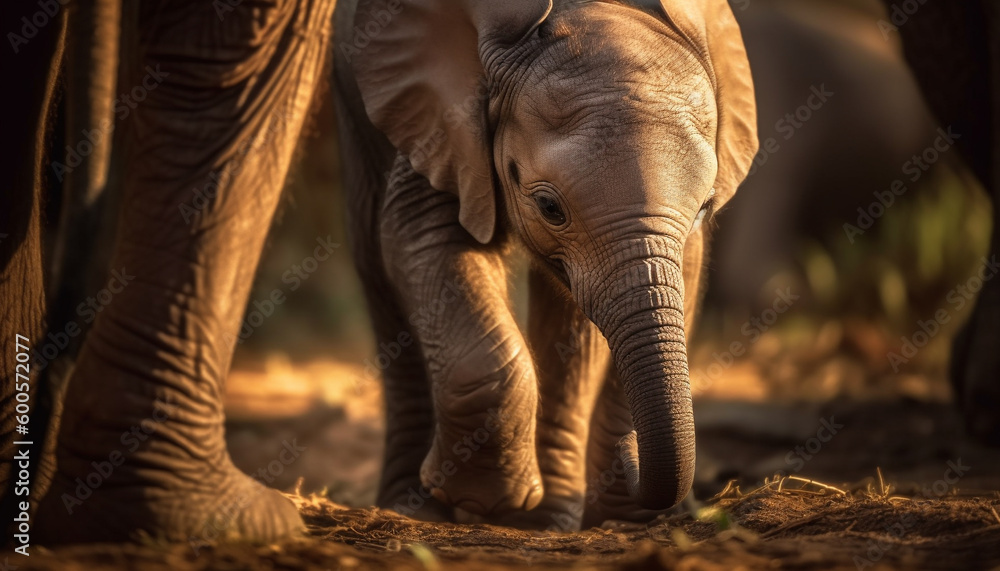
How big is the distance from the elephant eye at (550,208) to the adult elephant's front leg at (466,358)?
0.32 metres

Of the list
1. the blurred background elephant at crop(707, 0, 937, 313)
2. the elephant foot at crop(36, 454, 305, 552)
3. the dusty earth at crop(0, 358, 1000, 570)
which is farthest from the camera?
the blurred background elephant at crop(707, 0, 937, 313)

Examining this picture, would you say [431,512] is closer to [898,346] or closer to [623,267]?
[623,267]

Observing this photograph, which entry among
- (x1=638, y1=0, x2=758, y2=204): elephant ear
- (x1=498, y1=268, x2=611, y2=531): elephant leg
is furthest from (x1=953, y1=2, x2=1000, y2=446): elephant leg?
(x1=498, y1=268, x2=611, y2=531): elephant leg

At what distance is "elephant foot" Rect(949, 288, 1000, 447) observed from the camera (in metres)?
5.22

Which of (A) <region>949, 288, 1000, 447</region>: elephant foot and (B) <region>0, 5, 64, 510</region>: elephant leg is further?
(A) <region>949, 288, 1000, 447</region>: elephant foot

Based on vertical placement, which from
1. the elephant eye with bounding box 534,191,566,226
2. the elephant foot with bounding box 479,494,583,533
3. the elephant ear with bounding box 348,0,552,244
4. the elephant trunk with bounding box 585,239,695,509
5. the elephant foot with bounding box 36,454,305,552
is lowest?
the elephant foot with bounding box 36,454,305,552

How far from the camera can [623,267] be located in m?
3.14

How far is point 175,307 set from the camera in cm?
279

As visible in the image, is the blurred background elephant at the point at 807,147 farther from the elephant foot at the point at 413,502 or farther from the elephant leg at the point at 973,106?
the elephant foot at the point at 413,502

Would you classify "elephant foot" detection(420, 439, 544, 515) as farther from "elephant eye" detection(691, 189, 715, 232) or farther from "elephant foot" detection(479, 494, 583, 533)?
"elephant eye" detection(691, 189, 715, 232)

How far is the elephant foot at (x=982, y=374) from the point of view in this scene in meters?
5.22

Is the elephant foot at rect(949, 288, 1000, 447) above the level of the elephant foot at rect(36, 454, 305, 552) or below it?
above

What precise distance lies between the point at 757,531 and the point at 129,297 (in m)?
1.60

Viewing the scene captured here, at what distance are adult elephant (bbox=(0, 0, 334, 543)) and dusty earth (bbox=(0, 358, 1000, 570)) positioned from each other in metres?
0.15
